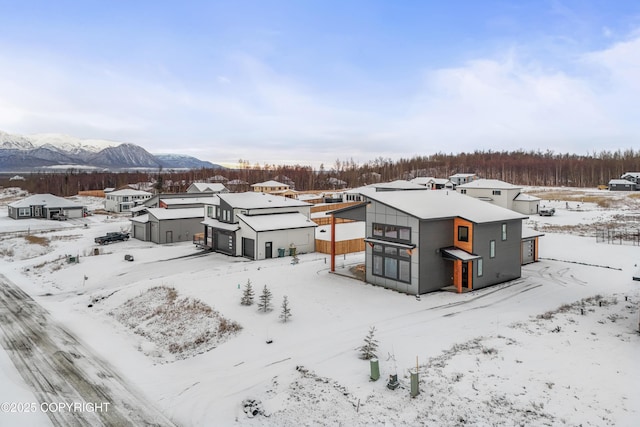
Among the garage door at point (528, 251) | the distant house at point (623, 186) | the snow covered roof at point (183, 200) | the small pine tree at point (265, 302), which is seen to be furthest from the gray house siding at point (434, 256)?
the distant house at point (623, 186)

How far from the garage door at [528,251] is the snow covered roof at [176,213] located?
3419 cm

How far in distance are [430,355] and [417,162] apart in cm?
18867

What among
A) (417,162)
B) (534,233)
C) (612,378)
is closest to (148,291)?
(612,378)

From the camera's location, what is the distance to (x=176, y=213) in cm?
4934

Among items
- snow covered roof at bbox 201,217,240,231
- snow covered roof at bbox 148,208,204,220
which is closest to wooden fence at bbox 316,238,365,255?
snow covered roof at bbox 201,217,240,231

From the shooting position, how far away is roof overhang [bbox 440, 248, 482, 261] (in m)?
24.7

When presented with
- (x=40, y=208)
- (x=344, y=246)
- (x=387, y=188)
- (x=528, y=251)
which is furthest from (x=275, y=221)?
(x=40, y=208)

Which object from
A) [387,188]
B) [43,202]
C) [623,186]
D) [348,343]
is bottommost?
[348,343]

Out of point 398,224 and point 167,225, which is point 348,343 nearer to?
point 398,224

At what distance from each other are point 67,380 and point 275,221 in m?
24.8

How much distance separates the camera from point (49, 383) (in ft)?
52.6

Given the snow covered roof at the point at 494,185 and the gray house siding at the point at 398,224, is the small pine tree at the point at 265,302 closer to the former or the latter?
the gray house siding at the point at 398,224

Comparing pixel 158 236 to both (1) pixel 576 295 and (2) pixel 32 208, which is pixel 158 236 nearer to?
(2) pixel 32 208

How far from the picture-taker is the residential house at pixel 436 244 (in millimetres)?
25109
